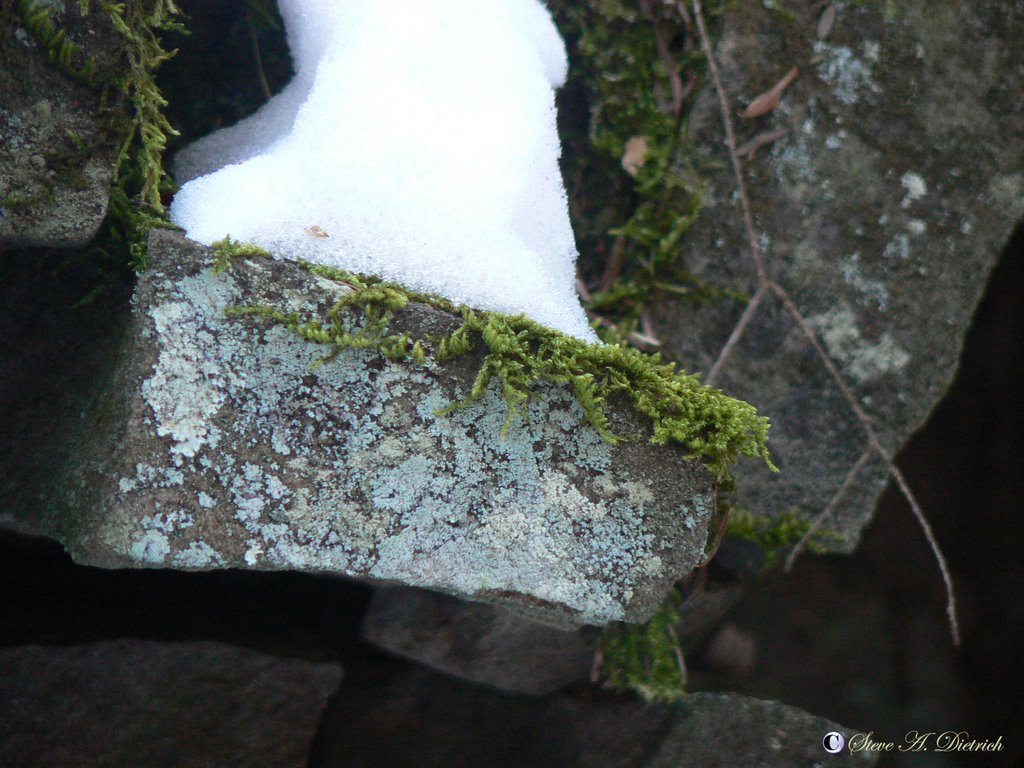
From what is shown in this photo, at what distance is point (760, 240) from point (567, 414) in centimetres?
116

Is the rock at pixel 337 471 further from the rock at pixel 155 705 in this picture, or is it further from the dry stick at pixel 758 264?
the dry stick at pixel 758 264

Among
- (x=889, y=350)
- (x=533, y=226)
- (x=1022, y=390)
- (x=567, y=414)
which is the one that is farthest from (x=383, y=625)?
(x=1022, y=390)

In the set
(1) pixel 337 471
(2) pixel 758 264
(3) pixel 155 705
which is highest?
(1) pixel 337 471

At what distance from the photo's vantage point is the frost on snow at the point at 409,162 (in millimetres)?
1836

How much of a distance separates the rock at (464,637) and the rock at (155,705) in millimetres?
311

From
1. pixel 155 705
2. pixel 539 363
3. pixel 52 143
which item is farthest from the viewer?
pixel 155 705

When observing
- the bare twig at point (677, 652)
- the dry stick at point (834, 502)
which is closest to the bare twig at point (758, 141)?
the dry stick at point (834, 502)

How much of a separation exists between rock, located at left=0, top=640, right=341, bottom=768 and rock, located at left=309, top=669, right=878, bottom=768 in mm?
284

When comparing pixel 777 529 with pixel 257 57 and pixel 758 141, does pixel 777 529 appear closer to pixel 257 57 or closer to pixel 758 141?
pixel 758 141

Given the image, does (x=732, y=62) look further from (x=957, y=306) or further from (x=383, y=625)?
(x=383, y=625)

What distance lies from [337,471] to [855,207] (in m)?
2.03
